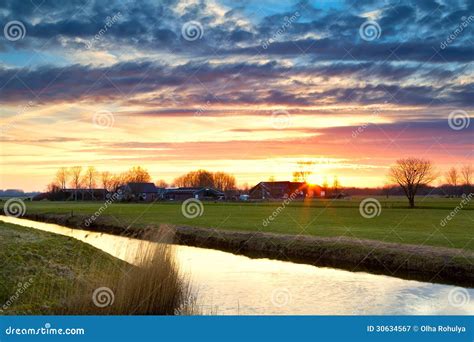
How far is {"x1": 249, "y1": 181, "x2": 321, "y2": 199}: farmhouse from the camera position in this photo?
137125mm

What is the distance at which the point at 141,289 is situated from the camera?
13156 mm

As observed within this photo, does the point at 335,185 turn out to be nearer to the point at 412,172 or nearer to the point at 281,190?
the point at 281,190

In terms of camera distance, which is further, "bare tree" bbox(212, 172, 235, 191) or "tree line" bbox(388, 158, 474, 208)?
"bare tree" bbox(212, 172, 235, 191)

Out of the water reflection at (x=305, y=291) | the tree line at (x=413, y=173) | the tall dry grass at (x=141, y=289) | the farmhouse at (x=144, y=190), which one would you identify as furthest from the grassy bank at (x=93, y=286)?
the farmhouse at (x=144, y=190)

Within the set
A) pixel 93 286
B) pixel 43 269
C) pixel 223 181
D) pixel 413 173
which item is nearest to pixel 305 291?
pixel 93 286

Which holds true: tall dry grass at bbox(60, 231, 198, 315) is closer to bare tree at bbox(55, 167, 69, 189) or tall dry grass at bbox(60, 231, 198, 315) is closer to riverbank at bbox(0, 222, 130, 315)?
riverbank at bbox(0, 222, 130, 315)

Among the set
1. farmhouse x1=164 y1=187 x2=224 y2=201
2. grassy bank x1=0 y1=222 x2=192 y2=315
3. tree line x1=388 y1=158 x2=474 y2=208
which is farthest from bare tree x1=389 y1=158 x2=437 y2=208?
grassy bank x1=0 y1=222 x2=192 y2=315

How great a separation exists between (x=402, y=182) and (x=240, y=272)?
77.3m

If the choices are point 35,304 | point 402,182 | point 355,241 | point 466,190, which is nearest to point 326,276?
point 355,241

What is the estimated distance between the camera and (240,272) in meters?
24.0

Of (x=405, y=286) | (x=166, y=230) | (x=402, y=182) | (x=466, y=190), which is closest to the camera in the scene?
(x=166, y=230)

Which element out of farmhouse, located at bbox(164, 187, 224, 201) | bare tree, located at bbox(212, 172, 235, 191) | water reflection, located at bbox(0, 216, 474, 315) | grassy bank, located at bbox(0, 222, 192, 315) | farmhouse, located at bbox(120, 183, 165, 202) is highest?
bare tree, located at bbox(212, 172, 235, 191)

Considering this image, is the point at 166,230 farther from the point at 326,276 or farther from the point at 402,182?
the point at 402,182

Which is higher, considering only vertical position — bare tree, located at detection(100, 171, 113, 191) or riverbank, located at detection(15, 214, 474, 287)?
bare tree, located at detection(100, 171, 113, 191)
